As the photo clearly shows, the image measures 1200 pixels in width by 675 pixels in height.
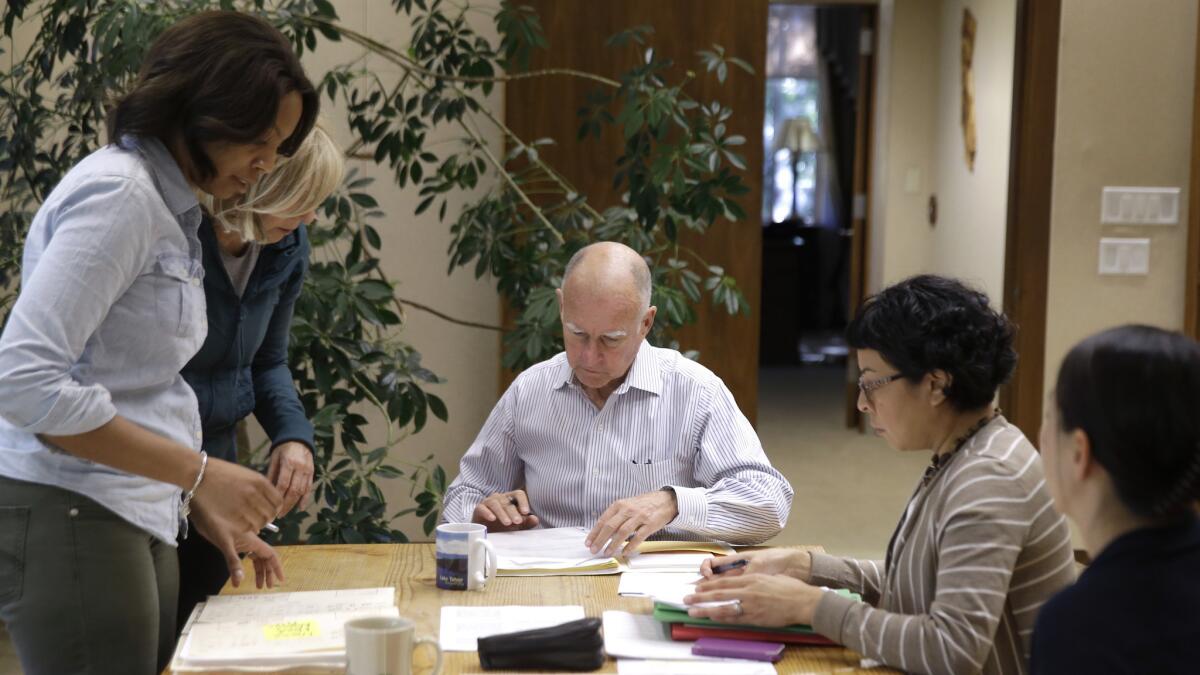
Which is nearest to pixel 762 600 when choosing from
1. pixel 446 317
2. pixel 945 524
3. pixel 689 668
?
pixel 689 668

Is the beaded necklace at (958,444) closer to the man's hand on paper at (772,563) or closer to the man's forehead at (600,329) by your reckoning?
the man's hand on paper at (772,563)

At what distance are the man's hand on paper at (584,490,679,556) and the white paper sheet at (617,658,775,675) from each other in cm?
50

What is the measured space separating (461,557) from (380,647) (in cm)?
50

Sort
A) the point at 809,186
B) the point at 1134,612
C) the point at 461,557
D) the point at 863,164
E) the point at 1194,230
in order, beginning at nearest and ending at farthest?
the point at 1134,612 < the point at 461,557 < the point at 1194,230 < the point at 863,164 < the point at 809,186

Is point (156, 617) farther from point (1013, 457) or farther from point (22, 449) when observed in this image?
point (1013, 457)

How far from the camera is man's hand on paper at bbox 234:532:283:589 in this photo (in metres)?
1.81

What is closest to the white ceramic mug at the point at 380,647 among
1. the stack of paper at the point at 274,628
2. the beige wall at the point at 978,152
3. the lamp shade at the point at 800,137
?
the stack of paper at the point at 274,628

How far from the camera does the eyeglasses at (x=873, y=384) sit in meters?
1.84

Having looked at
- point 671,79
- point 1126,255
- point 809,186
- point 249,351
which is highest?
point 671,79

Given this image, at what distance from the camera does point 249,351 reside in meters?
2.15

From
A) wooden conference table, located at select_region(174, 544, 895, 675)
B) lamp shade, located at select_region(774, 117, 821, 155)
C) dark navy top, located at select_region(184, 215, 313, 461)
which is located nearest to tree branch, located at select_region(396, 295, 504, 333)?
dark navy top, located at select_region(184, 215, 313, 461)

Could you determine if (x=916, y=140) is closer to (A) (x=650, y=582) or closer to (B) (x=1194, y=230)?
(B) (x=1194, y=230)

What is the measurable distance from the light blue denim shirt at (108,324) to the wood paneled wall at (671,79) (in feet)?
8.61

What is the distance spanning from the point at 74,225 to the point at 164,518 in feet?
1.49
